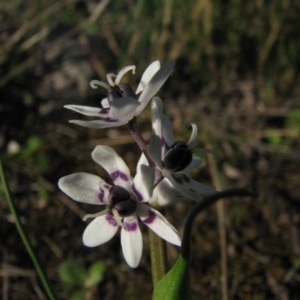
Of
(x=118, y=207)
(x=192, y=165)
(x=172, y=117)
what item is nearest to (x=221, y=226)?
(x=172, y=117)

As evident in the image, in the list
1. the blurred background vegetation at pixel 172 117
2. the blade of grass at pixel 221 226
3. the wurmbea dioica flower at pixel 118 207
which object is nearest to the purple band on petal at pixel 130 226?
the wurmbea dioica flower at pixel 118 207

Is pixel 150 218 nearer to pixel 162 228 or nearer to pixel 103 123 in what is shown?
pixel 162 228

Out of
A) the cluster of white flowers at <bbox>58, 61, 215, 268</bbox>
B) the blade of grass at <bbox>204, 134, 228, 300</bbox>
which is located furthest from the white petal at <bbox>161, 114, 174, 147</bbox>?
the blade of grass at <bbox>204, 134, 228, 300</bbox>

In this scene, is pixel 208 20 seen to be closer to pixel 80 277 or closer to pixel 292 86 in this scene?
pixel 292 86

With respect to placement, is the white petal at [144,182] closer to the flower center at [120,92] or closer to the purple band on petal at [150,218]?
the purple band on petal at [150,218]

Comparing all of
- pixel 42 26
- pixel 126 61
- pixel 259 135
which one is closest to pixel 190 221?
pixel 259 135

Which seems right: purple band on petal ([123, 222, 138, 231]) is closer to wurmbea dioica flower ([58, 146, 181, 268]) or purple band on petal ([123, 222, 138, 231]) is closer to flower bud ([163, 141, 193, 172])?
wurmbea dioica flower ([58, 146, 181, 268])
